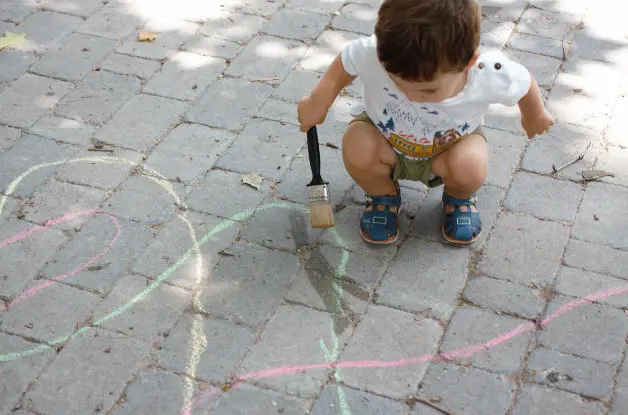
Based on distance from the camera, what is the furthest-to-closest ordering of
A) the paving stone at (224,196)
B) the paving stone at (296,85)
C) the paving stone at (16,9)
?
the paving stone at (16,9), the paving stone at (296,85), the paving stone at (224,196)

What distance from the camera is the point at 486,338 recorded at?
8.14ft

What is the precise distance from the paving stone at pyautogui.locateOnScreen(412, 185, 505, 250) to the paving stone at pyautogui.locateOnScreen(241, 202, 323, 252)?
38 centimetres

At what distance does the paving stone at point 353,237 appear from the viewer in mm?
2811

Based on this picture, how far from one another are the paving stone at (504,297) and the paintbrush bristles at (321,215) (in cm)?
53

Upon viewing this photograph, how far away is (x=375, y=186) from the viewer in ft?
9.23

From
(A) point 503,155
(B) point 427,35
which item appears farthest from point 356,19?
(B) point 427,35

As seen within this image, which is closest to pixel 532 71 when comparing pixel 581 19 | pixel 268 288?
pixel 581 19

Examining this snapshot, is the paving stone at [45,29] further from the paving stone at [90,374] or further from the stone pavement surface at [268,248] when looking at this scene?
the paving stone at [90,374]

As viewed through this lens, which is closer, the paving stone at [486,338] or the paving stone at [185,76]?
the paving stone at [486,338]

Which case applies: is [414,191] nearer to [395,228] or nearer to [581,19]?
[395,228]

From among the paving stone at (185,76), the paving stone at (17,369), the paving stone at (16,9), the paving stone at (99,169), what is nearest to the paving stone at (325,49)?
the paving stone at (185,76)

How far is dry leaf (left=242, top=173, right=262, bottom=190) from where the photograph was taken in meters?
3.10

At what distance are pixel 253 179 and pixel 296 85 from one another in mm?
700

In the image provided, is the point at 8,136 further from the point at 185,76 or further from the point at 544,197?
the point at 544,197
